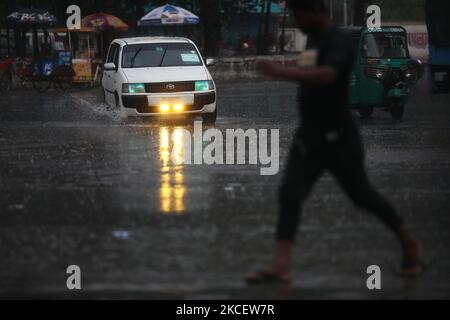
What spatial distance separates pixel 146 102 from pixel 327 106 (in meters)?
16.3

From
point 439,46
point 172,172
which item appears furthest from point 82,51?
point 172,172

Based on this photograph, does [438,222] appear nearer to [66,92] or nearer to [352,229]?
[352,229]

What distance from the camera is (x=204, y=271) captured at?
8906 mm

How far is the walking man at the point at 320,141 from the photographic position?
8508mm

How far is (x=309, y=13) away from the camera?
8531 millimetres

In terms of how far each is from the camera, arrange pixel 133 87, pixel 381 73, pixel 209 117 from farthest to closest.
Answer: pixel 381 73
pixel 209 117
pixel 133 87

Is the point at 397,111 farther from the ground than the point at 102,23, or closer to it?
farther from the ground

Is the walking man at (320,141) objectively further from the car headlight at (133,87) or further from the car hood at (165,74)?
the car hood at (165,74)

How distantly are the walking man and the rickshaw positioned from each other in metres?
35.1

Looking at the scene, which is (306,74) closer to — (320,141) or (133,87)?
(320,141)

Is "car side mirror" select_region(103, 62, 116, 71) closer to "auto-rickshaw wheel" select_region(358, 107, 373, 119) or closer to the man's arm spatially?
"auto-rickshaw wheel" select_region(358, 107, 373, 119)

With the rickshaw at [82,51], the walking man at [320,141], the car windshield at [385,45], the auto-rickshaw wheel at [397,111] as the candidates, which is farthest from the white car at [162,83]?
the rickshaw at [82,51]

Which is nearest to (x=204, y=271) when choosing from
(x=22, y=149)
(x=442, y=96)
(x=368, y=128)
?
(x=22, y=149)

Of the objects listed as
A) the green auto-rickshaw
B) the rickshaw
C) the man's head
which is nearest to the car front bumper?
the green auto-rickshaw
